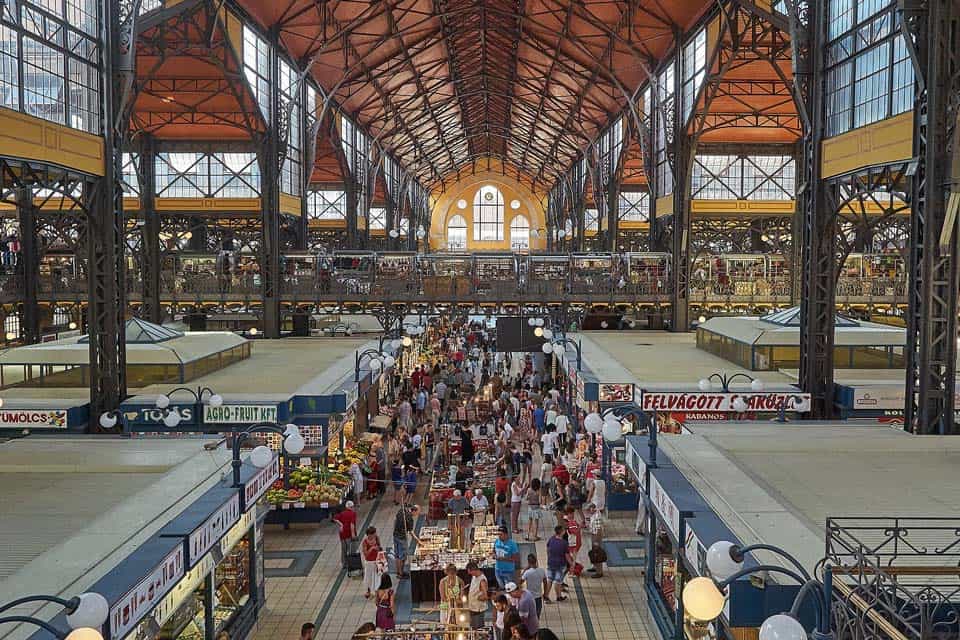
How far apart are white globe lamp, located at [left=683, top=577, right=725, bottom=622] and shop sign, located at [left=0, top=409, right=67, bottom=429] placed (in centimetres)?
1543

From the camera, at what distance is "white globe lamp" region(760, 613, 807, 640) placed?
442 cm

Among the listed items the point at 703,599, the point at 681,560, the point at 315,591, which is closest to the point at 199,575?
the point at 315,591

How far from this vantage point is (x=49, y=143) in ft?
53.2

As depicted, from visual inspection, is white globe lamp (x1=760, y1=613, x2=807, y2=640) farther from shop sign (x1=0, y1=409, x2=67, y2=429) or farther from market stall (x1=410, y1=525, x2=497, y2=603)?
shop sign (x1=0, y1=409, x2=67, y2=429)

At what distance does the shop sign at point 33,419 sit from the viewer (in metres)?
16.7

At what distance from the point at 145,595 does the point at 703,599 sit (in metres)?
5.13

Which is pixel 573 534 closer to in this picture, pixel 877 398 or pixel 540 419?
pixel 877 398

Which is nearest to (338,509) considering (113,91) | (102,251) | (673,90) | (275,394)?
(275,394)

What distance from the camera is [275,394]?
18344 millimetres

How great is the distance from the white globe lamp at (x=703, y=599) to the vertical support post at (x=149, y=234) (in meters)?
32.8

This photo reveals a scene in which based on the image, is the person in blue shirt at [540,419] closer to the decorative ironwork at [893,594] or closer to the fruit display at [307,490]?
the fruit display at [307,490]

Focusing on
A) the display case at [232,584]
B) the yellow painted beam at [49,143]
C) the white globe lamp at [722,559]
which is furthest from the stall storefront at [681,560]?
the yellow painted beam at [49,143]

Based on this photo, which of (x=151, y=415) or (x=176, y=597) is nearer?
(x=176, y=597)

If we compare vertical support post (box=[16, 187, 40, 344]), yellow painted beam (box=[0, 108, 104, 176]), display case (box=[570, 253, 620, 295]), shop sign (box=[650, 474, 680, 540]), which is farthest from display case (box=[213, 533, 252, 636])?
display case (box=[570, 253, 620, 295])
